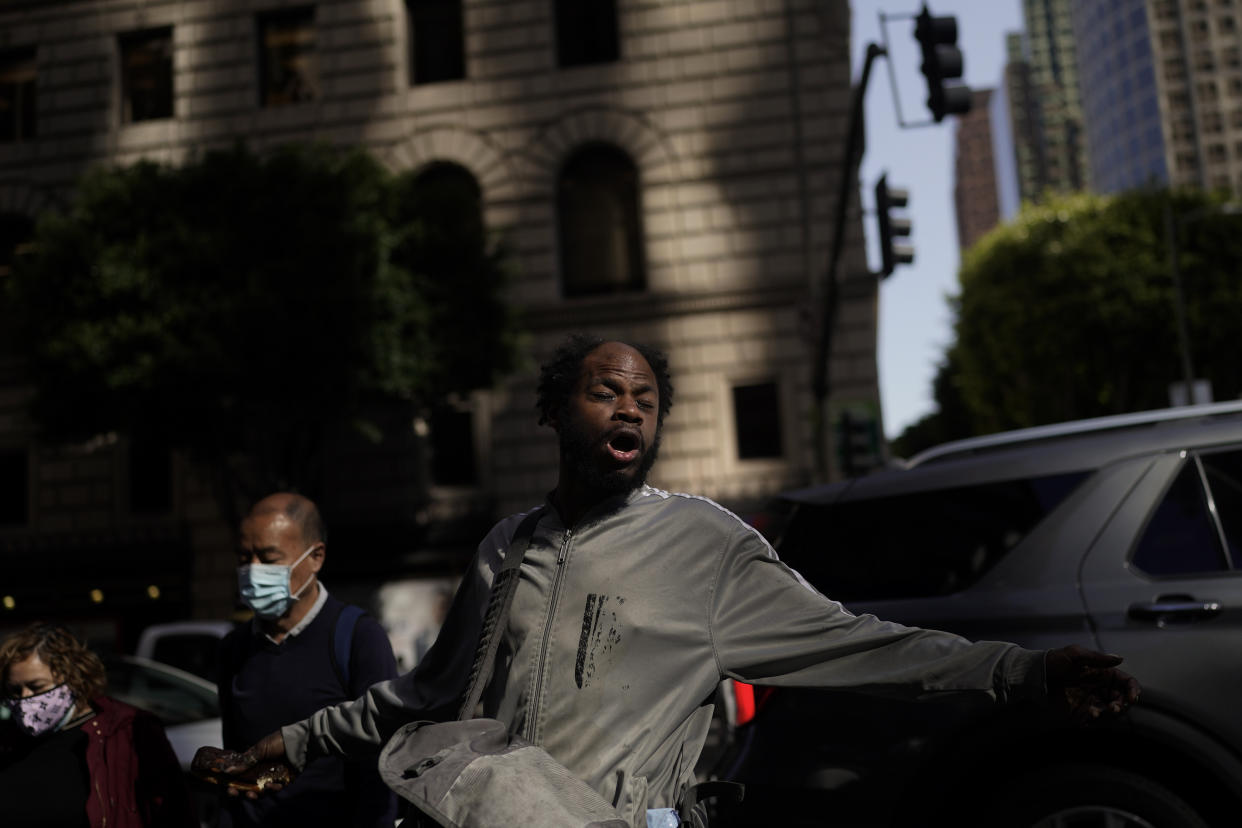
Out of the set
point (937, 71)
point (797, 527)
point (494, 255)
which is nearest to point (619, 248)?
point (494, 255)

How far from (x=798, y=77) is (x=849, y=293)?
4.22 meters

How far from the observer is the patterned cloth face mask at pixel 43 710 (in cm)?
415

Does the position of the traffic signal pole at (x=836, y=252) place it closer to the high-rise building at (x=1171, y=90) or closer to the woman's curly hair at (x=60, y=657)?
the woman's curly hair at (x=60, y=657)

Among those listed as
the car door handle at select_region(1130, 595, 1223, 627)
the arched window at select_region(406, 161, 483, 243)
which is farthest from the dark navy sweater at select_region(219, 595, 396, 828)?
the arched window at select_region(406, 161, 483, 243)

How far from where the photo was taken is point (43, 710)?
416 centimetres

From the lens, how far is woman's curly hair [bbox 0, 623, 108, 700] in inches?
165

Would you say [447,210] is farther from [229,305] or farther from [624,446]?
[624,446]

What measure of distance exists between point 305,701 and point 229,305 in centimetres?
1483

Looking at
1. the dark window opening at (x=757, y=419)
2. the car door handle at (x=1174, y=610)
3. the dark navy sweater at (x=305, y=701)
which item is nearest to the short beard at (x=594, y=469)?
the dark navy sweater at (x=305, y=701)

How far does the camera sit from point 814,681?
2.58 meters

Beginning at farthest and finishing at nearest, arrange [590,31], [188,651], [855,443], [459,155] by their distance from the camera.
Result: [590,31] < [459,155] < [855,443] < [188,651]

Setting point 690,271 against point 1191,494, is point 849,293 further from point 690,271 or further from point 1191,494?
point 1191,494

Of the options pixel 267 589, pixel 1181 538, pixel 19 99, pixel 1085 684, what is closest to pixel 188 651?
pixel 267 589

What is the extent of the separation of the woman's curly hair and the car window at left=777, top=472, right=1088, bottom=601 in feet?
8.40
